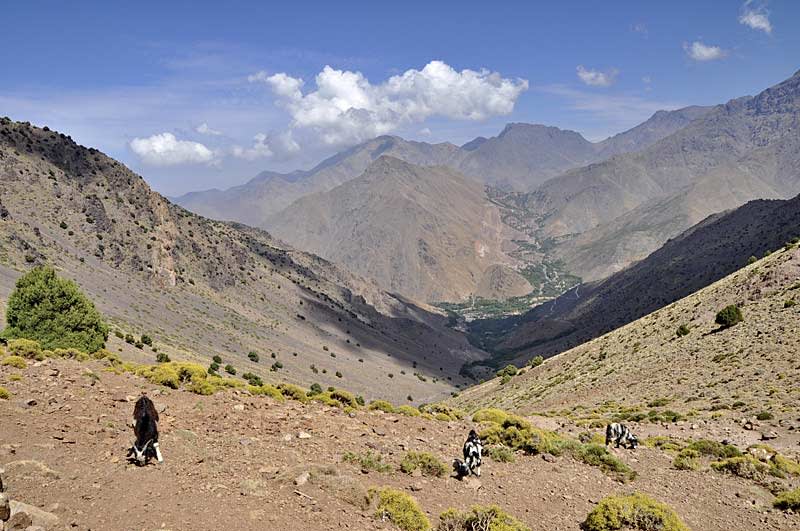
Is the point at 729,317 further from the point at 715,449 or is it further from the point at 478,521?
the point at 478,521

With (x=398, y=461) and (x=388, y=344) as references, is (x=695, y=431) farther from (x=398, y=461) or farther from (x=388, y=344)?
(x=388, y=344)

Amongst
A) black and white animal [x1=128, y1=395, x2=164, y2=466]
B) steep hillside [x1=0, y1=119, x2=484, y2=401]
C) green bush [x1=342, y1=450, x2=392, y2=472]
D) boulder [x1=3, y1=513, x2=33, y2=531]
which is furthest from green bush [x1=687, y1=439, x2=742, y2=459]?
steep hillside [x1=0, y1=119, x2=484, y2=401]

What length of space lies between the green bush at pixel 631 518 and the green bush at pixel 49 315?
117 feet

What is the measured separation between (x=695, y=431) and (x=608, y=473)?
1219 centimetres

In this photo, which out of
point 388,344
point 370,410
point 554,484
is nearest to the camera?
point 554,484

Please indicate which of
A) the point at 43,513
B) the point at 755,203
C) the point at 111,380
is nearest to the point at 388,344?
the point at 755,203

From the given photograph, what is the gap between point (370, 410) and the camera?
22953mm

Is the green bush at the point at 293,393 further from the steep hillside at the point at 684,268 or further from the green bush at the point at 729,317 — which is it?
the steep hillside at the point at 684,268

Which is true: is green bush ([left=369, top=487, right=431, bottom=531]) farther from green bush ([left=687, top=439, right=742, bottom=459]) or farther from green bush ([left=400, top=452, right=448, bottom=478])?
green bush ([left=687, top=439, right=742, bottom=459])

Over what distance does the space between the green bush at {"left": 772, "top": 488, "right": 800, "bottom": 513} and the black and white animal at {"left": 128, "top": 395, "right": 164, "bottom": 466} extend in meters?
19.9

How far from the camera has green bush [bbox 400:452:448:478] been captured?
1648 cm

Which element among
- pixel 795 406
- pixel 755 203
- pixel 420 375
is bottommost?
pixel 420 375

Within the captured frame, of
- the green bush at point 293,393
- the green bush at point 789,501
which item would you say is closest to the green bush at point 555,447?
the green bush at point 789,501

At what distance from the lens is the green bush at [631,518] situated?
13.8 m
